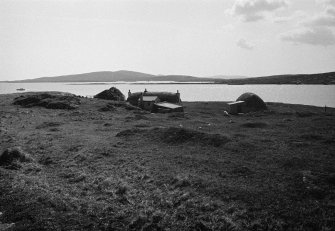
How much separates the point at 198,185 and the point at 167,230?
15.0 feet

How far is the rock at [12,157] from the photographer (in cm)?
1958

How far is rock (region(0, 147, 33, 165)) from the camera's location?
1958 cm

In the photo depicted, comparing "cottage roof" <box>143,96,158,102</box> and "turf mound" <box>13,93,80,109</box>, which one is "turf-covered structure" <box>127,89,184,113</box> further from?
"turf mound" <box>13,93,80,109</box>

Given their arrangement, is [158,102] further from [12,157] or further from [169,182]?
[169,182]

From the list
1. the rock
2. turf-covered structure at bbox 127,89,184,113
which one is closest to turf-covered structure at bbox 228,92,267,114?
turf-covered structure at bbox 127,89,184,113

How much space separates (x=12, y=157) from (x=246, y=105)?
46.3m

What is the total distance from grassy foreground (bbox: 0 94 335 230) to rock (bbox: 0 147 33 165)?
0.41 m

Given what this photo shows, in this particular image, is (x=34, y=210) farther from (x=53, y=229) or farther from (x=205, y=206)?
(x=205, y=206)

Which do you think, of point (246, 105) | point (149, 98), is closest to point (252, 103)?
point (246, 105)

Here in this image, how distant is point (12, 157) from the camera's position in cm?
1994

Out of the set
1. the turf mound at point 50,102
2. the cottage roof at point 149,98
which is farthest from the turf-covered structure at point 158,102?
the turf mound at point 50,102

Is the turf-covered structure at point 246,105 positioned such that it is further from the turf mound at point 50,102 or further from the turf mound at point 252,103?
the turf mound at point 50,102

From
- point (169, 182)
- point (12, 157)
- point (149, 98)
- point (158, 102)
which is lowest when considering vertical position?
point (169, 182)

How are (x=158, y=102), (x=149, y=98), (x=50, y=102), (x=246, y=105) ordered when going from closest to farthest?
1. (x=50, y=102)
2. (x=246, y=105)
3. (x=158, y=102)
4. (x=149, y=98)
